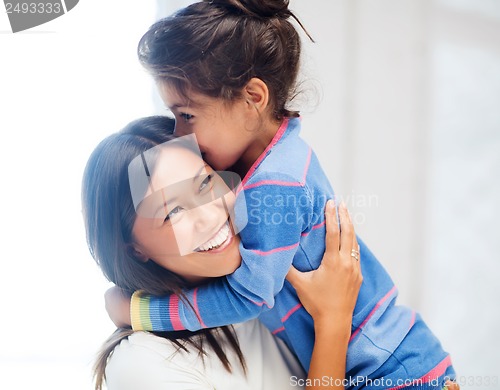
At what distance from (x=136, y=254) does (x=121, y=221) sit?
0.08 metres

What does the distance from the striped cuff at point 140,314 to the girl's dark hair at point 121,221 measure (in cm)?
3

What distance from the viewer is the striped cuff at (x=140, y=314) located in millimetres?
954

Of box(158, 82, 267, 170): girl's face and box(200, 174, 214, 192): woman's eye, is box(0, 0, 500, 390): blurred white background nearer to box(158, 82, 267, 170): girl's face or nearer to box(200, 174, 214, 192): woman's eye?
box(158, 82, 267, 170): girl's face

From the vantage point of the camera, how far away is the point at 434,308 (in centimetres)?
196

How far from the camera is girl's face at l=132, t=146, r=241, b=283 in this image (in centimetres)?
91

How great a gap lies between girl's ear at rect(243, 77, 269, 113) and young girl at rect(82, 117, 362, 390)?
0.14 m

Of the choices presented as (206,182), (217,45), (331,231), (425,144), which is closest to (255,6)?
(217,45)

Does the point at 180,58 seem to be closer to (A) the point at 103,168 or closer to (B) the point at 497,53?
(A) the point at 103,168

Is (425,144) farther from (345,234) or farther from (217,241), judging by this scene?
(217,241)

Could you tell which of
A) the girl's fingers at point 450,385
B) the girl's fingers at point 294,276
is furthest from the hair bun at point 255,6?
the girl's fingers at point 450,385

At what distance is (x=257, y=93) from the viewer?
3.28 ft

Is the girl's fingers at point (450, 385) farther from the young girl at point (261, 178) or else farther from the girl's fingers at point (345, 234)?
the girl's fingers at point (345, 234)

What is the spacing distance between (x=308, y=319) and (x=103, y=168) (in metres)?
0.47

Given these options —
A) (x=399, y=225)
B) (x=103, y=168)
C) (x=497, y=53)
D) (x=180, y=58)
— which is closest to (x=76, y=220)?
(x=103, y=168)
